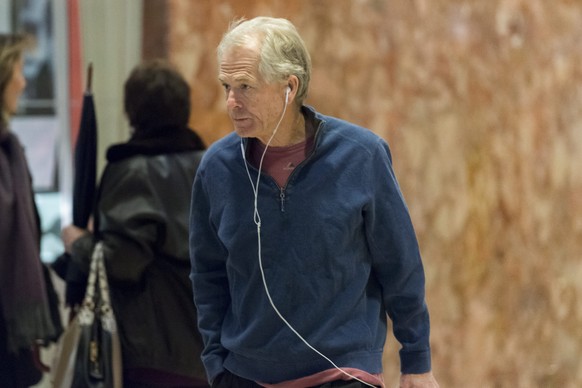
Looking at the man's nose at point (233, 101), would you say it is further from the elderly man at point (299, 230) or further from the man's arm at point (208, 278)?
the man's arm at point (208, 278)

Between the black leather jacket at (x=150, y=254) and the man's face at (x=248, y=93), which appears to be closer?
the man's face at (x=248, y=93)

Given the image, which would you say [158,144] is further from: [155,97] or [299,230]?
[299,230]

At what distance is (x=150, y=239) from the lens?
324cm

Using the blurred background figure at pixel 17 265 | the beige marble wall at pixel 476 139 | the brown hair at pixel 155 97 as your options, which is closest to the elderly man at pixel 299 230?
the brown hair at pixel 155 97

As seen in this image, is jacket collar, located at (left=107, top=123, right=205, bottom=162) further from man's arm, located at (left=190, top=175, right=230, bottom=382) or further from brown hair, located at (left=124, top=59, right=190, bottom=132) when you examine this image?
man's arm, located at (left=190, top=175, right=230, bottom=382)

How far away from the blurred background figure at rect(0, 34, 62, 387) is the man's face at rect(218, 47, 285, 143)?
141 centimetres

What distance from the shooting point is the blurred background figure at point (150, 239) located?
10.6ft

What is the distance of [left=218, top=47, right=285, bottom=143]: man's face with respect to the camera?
219 centimetres

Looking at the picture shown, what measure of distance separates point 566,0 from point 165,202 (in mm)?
2673

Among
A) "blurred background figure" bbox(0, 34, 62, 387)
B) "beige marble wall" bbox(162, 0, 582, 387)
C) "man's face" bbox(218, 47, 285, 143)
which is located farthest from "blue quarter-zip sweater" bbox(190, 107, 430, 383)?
"beige marble wall" bbox(162, 0, 582, 387)

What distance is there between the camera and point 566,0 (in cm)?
503

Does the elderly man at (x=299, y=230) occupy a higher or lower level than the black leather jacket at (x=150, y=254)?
higher

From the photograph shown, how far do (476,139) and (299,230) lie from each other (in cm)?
258

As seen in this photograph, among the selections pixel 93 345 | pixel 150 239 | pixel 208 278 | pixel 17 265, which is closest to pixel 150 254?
pixel 150 239
